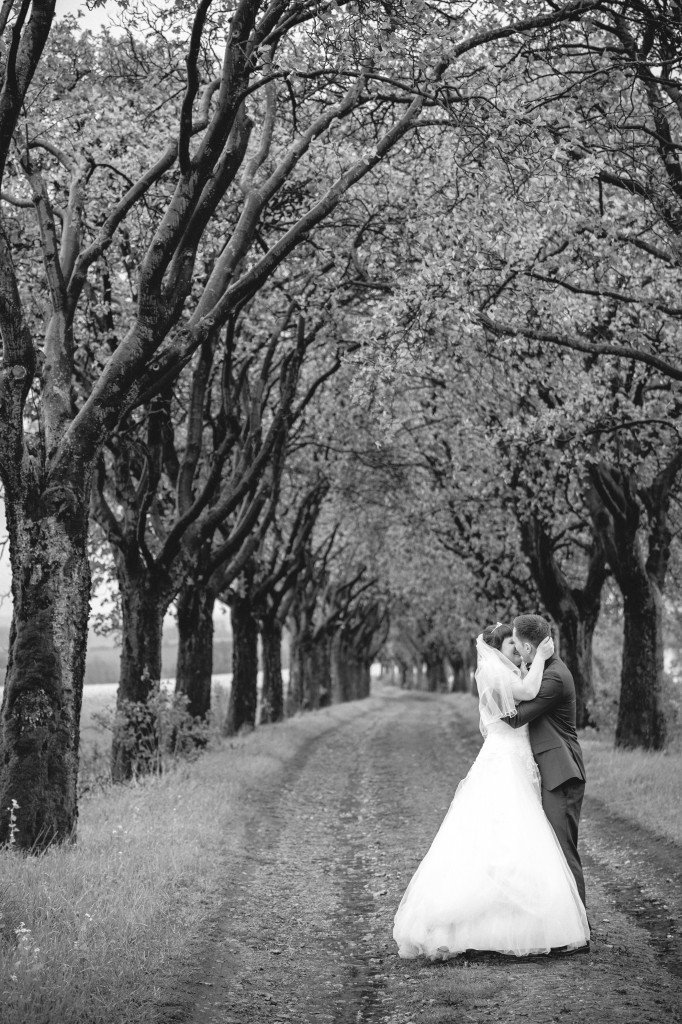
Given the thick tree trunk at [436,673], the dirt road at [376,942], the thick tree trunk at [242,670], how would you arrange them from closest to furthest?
the dirt road at [376,942]
the thick tree trunk at [242,670]
the thick tree trunk at [436,673]

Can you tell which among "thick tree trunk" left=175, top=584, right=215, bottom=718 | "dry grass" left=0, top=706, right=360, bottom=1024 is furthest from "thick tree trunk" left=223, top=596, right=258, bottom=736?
"dry grass" left=0, top=706, right=360, bottom=1024

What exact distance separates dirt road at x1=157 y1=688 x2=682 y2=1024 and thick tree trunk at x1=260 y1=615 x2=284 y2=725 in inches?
649

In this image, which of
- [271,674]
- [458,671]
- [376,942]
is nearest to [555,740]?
[376,942]

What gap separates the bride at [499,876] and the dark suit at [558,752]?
10cm

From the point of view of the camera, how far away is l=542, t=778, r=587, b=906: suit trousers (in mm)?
7215

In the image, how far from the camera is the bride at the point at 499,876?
6660 mm

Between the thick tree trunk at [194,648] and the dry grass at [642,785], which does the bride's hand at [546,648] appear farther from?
the thick tree trunk at [194,648]

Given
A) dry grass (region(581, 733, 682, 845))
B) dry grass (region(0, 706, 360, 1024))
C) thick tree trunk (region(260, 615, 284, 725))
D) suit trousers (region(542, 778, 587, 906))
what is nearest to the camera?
dry grass (region(0, 706, 360, 1024))

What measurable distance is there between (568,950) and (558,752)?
1450 millimetres

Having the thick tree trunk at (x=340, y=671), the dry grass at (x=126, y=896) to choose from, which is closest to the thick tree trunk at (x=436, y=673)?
the thick tree trunk at (x=340, y=671)

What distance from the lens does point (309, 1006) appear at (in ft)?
19.8

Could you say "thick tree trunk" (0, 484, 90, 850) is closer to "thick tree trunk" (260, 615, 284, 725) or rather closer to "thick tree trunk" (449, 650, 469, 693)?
"thick tree trunk" (260, 615, 284, 725)

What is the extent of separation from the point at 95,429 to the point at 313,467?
1781 cm

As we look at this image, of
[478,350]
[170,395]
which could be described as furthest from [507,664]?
[170,395]
